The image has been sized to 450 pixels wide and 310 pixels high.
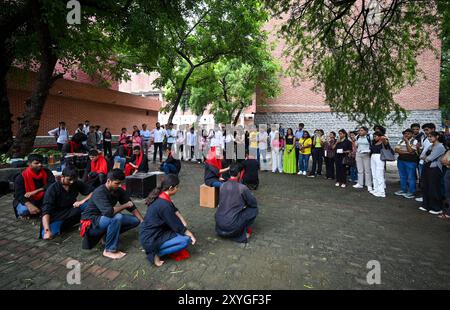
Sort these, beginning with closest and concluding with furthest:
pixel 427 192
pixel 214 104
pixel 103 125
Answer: pixel 427 192, pixel 103 125, pixel 214 104

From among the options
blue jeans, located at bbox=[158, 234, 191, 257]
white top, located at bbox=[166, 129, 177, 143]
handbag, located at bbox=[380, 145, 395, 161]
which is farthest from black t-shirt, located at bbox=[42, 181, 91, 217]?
white top, located at bbox=[166, 129, 177, 143]

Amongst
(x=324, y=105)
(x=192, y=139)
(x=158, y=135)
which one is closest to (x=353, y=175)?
(x=192, y=139)

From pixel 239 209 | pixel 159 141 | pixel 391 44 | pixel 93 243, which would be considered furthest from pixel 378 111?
pixel 159 141

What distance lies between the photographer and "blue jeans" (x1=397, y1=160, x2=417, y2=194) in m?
7.44

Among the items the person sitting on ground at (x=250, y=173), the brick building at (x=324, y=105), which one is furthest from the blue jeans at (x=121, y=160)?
the brick building at (x=324, y=105)

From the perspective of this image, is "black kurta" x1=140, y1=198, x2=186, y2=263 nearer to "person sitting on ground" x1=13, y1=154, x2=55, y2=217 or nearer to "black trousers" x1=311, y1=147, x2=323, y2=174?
"person sitting on ground" x1=13, y1=154, x2=55, y2=217

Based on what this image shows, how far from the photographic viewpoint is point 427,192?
20.6 ft

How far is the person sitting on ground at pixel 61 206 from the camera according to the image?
170 inches

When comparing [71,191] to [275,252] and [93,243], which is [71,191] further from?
[275,252]

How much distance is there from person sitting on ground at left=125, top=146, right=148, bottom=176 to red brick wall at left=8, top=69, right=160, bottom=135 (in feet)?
29.5

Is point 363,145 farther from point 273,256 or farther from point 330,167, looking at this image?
point 273,256

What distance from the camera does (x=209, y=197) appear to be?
638cm

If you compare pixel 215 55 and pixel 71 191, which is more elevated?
pixel 215 55

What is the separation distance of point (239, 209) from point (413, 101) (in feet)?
56.9
